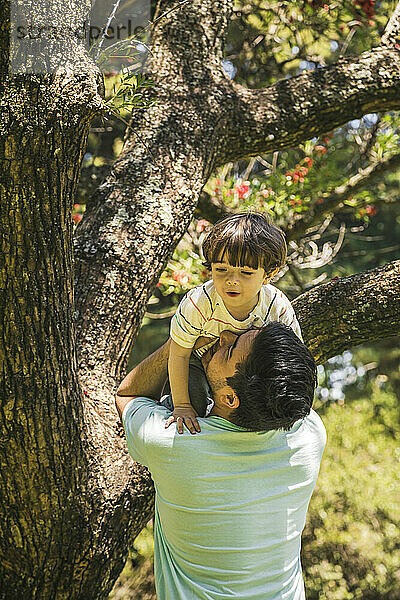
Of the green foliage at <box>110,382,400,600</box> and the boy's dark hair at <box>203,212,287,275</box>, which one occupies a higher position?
the boy's dark hair at <box>203,212,287,275</box>

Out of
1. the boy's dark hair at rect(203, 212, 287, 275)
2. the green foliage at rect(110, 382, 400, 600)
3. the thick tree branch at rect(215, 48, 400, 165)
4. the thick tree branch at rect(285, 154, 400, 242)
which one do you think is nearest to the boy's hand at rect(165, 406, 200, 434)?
the boy's dark hair at rect(203, 212, 287, 275)

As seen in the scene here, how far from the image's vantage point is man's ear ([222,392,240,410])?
141cm

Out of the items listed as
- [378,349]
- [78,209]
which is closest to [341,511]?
[378,349]

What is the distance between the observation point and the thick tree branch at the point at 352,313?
193cm

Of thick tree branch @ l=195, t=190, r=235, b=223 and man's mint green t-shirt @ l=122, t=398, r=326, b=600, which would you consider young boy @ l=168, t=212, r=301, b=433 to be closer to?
man's mint green t-shirt @ l=122, t=398, r=326, b=600

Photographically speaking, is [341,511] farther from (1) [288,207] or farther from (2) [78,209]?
(2) [78,209]

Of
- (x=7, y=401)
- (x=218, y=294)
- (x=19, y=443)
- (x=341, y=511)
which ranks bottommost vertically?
(x=341, y=511)

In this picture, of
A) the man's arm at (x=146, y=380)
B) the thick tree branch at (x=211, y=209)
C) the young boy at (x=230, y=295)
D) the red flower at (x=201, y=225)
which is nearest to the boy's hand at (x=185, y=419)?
the young boy at (x=230, y=295)

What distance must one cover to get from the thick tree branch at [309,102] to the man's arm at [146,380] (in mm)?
950

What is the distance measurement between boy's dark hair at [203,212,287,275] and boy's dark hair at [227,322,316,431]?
0.22 metres

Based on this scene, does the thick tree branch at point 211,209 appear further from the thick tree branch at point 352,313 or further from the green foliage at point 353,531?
the green foliage at point 353,531

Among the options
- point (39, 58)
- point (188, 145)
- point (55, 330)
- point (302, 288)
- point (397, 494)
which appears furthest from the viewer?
point (397, 494)

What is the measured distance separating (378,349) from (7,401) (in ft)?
19.6

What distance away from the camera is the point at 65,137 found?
135 centimetres
